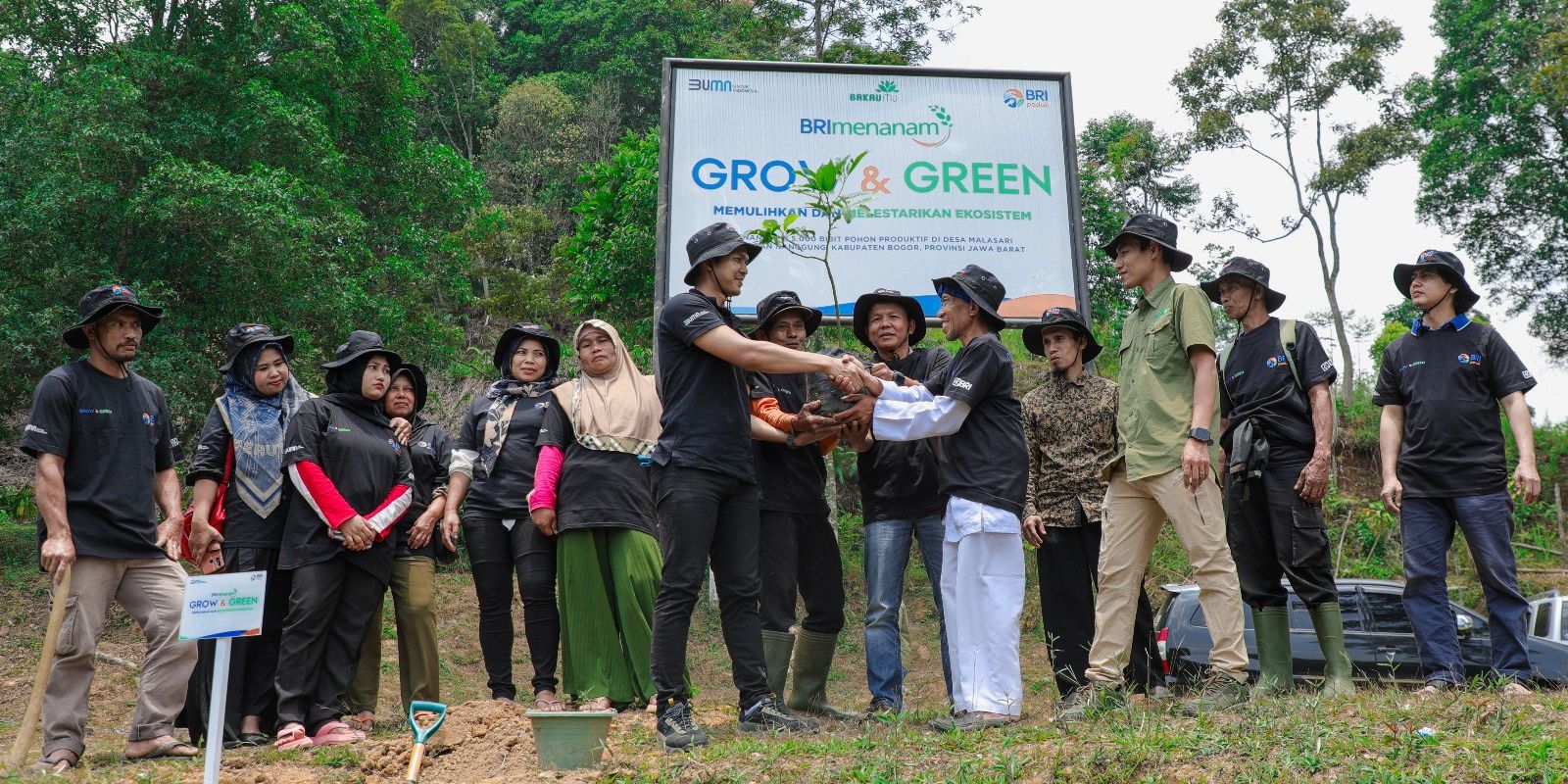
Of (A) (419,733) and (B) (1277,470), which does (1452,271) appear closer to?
(B) (1277,470)

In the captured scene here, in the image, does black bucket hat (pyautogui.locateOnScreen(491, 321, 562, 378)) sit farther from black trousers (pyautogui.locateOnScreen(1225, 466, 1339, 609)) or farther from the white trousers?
black trousers (pyautogui.locateOnScreen(1225, 466, 1339, 609))

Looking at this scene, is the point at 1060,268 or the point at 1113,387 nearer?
the point at 1113,387

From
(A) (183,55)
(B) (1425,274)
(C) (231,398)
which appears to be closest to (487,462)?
(C) (231,398)

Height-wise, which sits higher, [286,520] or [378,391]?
[378,391]

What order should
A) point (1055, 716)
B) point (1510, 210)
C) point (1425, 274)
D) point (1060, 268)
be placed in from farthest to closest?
point (1510, 210)
point (1060, 268)
point (1425, 274)
point (1055, 716)

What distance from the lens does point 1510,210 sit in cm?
2252

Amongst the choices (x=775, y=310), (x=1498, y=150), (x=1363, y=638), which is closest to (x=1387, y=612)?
(x=1363, y=638)

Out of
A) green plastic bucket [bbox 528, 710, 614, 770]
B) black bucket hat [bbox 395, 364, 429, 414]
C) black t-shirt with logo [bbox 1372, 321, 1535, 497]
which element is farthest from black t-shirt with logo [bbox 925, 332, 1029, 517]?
black bucket hat [bbox 395, 364, 429, 414]

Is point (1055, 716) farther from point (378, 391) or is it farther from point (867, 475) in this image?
point (378, 391)

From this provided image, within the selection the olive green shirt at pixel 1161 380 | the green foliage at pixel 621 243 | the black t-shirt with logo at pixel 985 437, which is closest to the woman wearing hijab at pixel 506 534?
the black t-shirt with logo at pixel 985 437

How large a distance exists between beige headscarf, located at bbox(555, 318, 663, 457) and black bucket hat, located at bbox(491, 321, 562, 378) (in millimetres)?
345

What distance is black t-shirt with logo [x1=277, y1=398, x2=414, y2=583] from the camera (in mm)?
4969

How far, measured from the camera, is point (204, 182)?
469 inches

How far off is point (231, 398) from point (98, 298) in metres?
0.75
